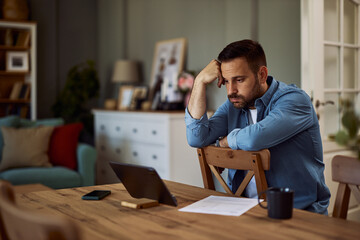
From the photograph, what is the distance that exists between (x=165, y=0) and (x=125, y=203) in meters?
3.88

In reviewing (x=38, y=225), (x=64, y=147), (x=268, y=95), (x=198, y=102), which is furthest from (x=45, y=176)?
(x=38, y=225)

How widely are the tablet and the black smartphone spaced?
11 centimetres

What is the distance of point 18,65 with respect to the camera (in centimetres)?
560

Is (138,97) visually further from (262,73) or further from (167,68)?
(262,73)

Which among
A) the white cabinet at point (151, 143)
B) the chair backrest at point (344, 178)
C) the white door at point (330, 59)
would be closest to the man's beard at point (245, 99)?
the chair backrest at point (344, 178)

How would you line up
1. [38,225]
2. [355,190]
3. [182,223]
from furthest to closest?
1. [355,190]
2. [182,223]
3. [38,225]

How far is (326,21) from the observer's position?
323 centimetres

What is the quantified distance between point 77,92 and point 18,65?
832 mm

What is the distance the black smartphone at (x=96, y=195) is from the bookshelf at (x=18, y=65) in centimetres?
419

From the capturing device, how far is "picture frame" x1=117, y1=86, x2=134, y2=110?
5.11m

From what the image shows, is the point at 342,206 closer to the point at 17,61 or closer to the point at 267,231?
the point at 267,231

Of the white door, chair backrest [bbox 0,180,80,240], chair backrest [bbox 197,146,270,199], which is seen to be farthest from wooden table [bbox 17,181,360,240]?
the white door

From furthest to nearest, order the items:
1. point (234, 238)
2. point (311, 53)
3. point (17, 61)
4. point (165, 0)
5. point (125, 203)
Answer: point (17, 61)
point (165, 0)
point (311, 53)
point (125, 203)
point (234, 238)

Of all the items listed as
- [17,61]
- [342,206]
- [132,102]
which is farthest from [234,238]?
[17,61]
